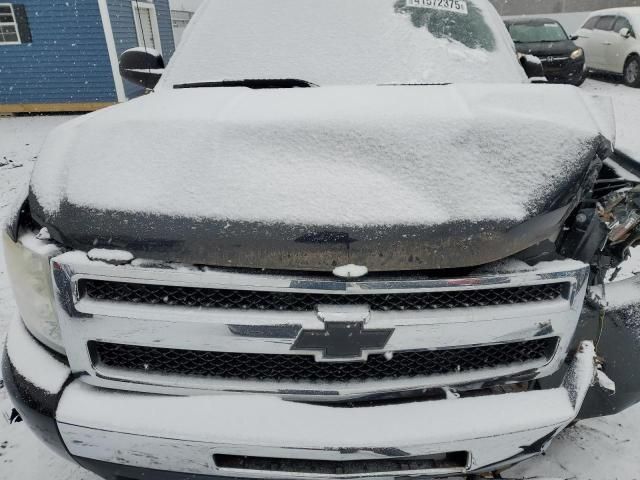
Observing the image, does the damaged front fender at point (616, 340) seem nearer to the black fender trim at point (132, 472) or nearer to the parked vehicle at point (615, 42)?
the black fender trim at point (132, 472)

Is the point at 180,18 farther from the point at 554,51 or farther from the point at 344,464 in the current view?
the point at 344,464

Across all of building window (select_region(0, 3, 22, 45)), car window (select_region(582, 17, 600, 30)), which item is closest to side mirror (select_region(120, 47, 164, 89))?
building window (select_region(0, 3, 22, 45))

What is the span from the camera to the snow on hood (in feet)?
4.43

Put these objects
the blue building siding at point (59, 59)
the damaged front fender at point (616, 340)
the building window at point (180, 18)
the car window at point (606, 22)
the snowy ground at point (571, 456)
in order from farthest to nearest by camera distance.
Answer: the building window at point (180, 18), the car window at point (606, 22), the blue building siding at point (59, 59), the snowy ground at point (571, 456), the damaged front fender at point (616, 340)

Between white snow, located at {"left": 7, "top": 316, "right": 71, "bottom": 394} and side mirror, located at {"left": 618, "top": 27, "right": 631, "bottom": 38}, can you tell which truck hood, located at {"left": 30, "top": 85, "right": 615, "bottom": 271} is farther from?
side mirror, located at {"left": 618, "top": 27, "right": 631, "bottom": 38}

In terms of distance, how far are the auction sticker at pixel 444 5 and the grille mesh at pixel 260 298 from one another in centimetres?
191

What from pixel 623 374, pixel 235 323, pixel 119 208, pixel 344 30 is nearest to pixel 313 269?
pixel 235 323

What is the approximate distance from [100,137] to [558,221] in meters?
1.43

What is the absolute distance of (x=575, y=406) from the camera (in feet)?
4.86

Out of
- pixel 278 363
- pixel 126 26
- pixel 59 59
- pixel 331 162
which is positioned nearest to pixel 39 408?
pixel 278 363

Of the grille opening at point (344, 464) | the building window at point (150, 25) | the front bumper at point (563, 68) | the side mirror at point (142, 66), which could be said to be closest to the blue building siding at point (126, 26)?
the building window at point (150, 25)

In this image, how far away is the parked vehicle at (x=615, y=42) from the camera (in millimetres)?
12680

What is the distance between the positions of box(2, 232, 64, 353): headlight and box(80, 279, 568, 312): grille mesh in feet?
0.52

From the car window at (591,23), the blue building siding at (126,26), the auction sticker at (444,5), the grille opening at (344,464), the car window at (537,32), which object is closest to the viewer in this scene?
the grille opening at (344,464)
